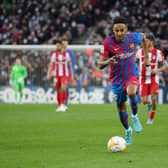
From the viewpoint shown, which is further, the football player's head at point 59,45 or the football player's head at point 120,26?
the football player's head at point 59,45

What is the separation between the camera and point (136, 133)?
1295 centimetres

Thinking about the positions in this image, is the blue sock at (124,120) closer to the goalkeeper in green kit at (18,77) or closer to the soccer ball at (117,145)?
the soccer ball at (117,145)

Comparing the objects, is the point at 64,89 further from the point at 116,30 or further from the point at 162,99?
the point at 116,30

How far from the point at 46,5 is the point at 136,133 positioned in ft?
74.2

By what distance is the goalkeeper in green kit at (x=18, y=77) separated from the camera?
28.0 meters

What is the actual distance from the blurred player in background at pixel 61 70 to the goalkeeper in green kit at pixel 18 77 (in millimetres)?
5716

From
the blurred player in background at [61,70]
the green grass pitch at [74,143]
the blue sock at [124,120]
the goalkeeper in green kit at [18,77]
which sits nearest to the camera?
the green grass pitch at [74,143]

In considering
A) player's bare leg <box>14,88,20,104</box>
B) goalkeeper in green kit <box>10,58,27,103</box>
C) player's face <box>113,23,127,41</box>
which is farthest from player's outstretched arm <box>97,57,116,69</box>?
player's bare leg <box>14,88,20,104</box>

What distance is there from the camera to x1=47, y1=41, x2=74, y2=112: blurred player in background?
71.3 feet

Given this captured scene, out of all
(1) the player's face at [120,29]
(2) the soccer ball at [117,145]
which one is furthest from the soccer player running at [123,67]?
(2) the soccer ball at [117,145]

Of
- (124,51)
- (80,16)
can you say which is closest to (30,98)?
(80,16)

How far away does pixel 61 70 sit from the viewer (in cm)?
2223

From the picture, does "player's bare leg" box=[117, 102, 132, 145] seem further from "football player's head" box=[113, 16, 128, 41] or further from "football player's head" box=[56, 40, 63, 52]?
"football player's head" box=[56, 40, 63, 52]

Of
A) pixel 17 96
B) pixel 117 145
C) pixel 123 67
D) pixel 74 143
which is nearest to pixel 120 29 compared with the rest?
pixel 123 67
